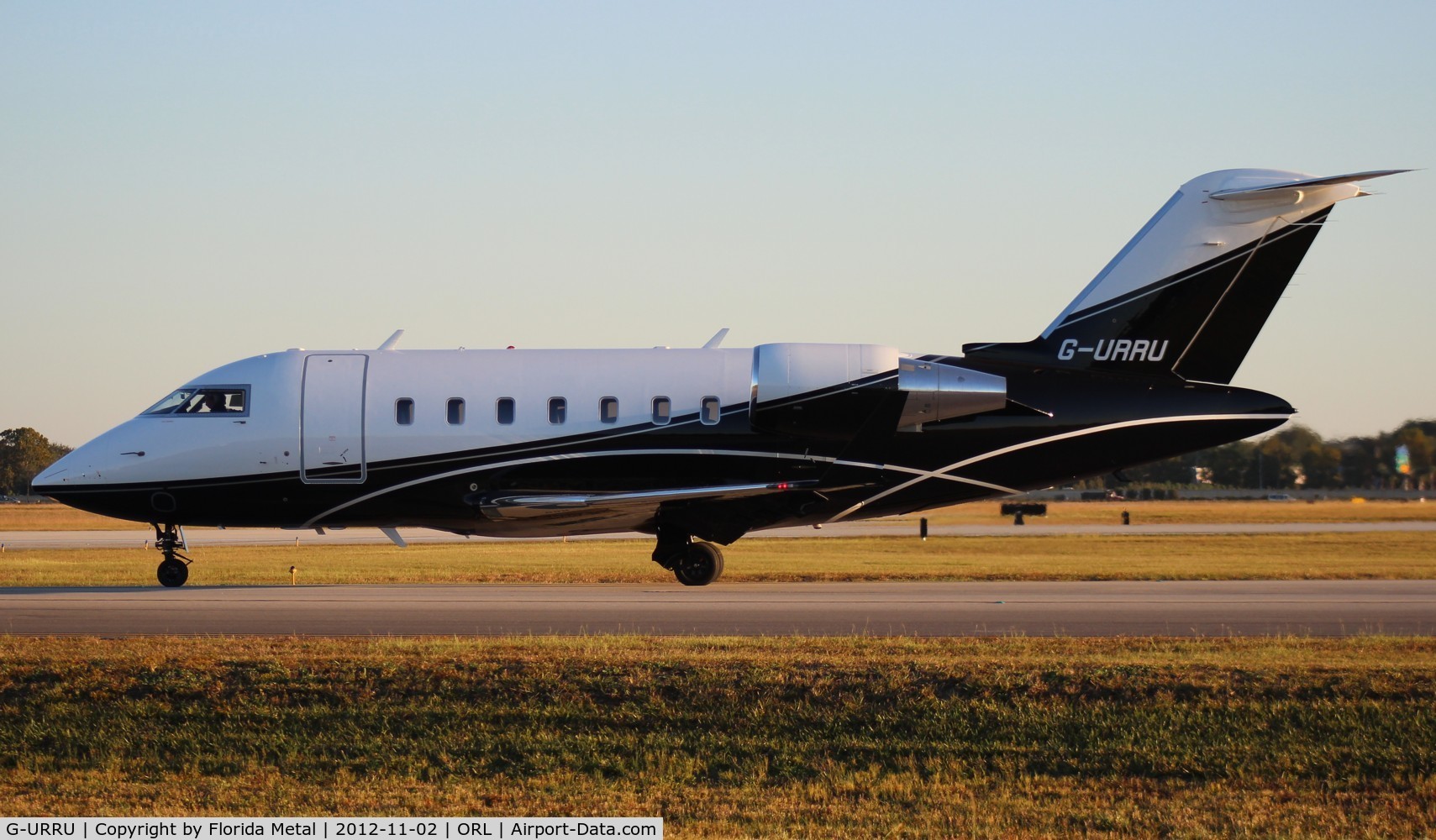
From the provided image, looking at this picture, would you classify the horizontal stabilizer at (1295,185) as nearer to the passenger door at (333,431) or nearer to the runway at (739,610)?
the runway at (739,610)

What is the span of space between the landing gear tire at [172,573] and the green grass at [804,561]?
116 centimetres

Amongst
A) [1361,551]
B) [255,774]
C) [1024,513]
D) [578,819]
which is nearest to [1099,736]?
[578,819]

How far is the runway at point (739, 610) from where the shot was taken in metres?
18.4

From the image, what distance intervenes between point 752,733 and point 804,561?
21.7m

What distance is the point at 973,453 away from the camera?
76.8ft

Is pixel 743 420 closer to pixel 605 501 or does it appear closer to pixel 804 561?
pixel 605 501

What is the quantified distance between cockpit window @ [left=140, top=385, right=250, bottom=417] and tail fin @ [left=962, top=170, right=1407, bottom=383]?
500 inches

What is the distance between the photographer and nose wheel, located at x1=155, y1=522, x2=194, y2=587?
25406 mm

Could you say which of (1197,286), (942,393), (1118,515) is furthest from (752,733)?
(1118,515)

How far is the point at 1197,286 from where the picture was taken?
23.8 meters

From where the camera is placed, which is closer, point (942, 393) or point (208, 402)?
point (942, 393)

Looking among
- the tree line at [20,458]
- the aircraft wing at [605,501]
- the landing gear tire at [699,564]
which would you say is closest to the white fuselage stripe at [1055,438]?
the aircraft wing at [605,501]

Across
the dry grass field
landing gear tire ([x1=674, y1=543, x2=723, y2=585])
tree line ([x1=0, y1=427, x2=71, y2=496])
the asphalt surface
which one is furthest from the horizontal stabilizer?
tree line ([x1=0, y1=427, x2=71, y2=496])

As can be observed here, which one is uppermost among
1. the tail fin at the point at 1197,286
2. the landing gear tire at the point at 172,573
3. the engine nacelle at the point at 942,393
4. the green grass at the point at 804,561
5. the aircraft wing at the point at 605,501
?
the tail fin at the point at 1197,286
